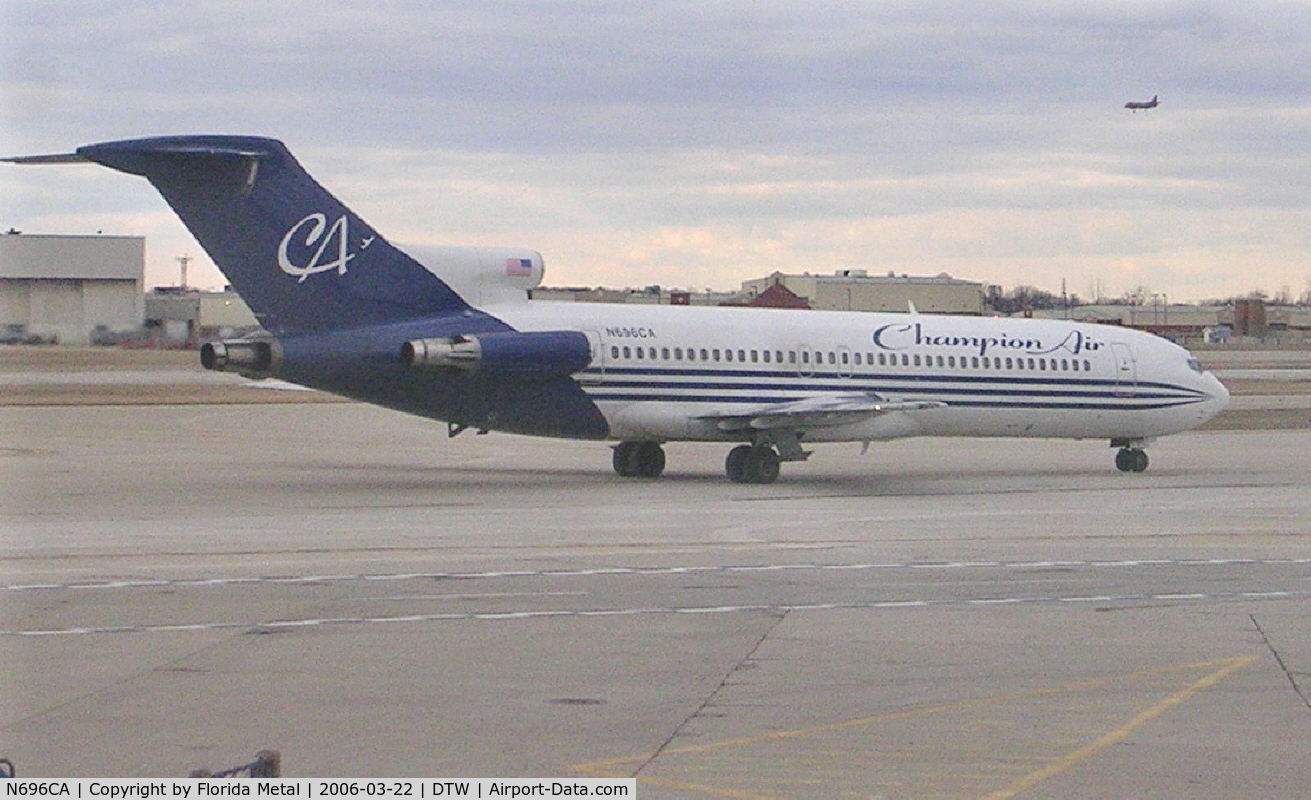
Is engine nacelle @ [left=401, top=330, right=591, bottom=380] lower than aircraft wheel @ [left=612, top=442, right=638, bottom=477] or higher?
higher

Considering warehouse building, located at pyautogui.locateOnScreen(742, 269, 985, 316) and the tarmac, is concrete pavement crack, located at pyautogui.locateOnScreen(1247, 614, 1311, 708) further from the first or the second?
warehouse building, located at pyautogui.locateOnScreen(742, 269, 985, 316)

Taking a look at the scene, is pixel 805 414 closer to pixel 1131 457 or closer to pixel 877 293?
pixel 1131 457

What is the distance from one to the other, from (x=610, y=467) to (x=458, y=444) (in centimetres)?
866

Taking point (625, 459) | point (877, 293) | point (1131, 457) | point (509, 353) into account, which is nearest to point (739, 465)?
point (625, 459)

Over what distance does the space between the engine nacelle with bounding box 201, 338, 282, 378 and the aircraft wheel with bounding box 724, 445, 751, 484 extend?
8815 millimetres

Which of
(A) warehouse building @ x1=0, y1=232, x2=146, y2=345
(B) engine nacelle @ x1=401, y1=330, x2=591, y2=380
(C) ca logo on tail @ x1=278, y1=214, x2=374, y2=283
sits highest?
(C) ca logo on tail @ x1=278, y1=214, x2=374, y2=283

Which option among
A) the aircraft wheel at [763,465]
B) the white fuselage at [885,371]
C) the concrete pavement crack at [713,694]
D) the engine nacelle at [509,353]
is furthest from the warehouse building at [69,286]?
the aircraft wheel at [763,465]

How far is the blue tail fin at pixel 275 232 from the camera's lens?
30.1m

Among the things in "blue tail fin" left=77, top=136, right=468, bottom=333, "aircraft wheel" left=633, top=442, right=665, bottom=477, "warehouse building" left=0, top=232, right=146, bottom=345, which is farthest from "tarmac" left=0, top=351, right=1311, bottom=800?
"blue tail fin" left=77, top=136, right=468, bottom=333

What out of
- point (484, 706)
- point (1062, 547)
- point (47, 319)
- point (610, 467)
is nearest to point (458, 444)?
point (610, 467)

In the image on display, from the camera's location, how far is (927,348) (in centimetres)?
3741

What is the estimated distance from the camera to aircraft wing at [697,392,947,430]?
110 ft

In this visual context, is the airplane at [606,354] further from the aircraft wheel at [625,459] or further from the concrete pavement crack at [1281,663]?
the concrete pavement crack at [1281,663]

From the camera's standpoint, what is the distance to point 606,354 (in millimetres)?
33750
